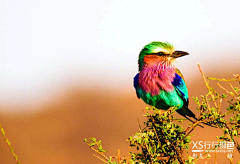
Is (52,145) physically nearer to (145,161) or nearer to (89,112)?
(89,112)

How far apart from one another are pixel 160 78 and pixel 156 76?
0.07 metres

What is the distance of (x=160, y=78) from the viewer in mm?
6477

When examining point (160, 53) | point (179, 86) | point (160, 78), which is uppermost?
point (160, 53)

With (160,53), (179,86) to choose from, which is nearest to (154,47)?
(160,53)

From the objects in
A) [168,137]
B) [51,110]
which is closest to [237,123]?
[168,137]

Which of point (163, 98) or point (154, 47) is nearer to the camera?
point (163, 98)

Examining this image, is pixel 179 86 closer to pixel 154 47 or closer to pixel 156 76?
pixel 156 76

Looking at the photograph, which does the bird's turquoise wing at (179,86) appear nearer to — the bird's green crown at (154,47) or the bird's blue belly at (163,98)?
the bird's blue belly at (163,98)

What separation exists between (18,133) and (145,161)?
73.4 feet

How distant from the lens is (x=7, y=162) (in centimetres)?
1981

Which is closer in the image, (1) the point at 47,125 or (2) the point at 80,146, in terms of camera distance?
(2) the point at 80,146

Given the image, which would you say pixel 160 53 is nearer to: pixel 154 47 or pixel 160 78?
pixel 154 47

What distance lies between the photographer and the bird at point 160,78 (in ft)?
21.0

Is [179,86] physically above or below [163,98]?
above
